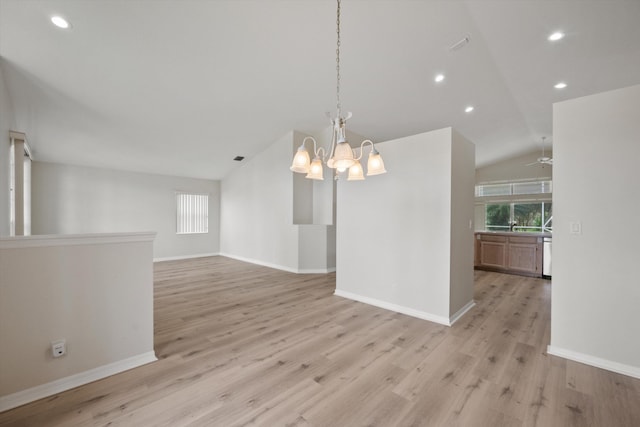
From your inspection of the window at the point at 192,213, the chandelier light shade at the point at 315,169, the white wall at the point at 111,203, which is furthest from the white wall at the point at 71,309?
the window at the point at 192,213

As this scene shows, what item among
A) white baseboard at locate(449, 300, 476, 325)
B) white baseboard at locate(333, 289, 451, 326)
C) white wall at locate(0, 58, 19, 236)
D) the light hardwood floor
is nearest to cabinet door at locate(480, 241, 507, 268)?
the light hardwood floor

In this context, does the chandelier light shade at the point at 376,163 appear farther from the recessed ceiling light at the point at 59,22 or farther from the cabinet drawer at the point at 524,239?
the cabinet drawer at the point at 524,239

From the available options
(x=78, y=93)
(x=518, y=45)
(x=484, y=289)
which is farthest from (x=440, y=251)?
(x=78, y=93)

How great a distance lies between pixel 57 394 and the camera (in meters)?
1.83

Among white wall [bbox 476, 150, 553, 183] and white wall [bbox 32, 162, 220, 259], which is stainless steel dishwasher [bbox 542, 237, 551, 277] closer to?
white wall [bbox 476, 150, 553, 183]

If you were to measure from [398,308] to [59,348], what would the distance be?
11.2 ft

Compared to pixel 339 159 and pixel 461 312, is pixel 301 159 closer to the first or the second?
pixel 339 159

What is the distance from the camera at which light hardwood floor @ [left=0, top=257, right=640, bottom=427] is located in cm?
162

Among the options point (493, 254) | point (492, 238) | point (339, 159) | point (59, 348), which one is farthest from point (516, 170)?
point (59, 348)

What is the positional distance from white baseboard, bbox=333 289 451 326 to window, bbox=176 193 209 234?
5.87 meters

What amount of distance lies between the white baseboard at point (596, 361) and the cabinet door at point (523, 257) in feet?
12.9

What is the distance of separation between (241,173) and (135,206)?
2992 millimetres

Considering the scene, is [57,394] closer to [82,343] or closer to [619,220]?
[82,343]

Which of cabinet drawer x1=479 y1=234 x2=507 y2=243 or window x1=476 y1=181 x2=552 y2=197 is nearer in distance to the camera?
cabinet drawer x1=479 y1=234 x2=507 y2=243
